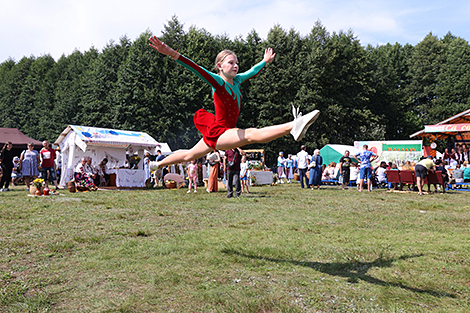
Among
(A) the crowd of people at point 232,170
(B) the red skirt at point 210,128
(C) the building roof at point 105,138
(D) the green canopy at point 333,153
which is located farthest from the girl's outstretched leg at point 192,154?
(D) the green canopy at point 333,153

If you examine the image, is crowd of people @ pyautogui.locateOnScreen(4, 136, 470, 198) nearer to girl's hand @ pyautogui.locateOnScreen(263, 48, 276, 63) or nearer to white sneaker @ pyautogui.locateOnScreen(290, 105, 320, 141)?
girl's hand @ pyautogui.locateOnScreen(263, 48, 276, 63)

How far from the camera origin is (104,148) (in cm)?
1947

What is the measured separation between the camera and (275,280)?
13.2 feet

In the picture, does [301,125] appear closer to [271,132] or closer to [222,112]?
[271,132]

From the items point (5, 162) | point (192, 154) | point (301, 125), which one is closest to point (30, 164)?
point (5, 162)

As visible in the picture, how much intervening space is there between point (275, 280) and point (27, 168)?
12902 mm

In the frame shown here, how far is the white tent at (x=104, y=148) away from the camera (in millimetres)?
17312

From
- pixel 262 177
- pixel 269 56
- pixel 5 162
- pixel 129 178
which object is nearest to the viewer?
pixel 269 56

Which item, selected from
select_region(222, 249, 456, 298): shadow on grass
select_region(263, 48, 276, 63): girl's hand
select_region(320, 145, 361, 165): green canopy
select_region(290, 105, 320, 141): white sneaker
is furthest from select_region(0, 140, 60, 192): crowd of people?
select_region(320, 145, 361, 165): green canopy

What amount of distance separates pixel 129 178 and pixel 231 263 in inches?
546

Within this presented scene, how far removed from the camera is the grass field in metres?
3.44

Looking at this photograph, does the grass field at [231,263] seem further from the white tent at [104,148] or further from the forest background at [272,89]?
the forest background at [272,89]

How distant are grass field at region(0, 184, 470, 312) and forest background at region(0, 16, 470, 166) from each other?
81.1 ft

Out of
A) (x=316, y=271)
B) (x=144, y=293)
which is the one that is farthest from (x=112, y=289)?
(x=316, y=271)
